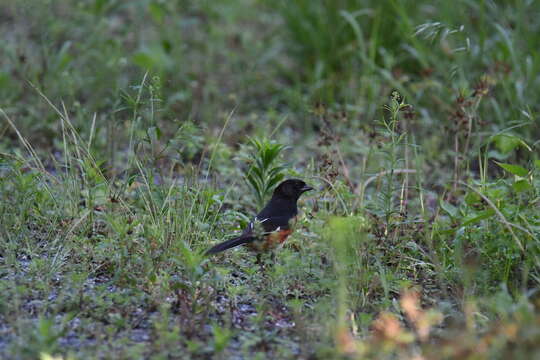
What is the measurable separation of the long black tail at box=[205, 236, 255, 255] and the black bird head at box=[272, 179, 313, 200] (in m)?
0.60

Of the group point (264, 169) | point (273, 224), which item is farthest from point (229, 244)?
point (264, 169)

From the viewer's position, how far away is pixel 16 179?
181 inches

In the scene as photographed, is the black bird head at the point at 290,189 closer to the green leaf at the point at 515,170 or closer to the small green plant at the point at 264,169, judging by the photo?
the small green plant at the point at 264,169

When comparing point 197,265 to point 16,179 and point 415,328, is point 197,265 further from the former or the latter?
point 16,179

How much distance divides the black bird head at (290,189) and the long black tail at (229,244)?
599mm

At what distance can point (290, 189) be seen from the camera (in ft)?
15.3

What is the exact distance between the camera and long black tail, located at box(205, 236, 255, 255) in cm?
402

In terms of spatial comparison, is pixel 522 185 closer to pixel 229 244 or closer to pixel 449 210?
pixel 449 210

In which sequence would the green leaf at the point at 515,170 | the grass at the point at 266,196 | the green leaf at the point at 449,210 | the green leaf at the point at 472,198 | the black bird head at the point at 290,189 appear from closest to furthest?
the grass at the point at 266,196
the green leaf at the point at 515,170
the green leaf at the point at 472,198
the green leaf at the point at 449,210
the black bird head at the point at 290,189

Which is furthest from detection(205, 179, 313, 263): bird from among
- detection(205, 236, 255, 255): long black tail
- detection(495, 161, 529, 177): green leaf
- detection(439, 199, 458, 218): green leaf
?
detection(495, 161, 529, 177): green leaf

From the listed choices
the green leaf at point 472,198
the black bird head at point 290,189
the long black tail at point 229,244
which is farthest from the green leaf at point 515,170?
the long black tail at point 229,244

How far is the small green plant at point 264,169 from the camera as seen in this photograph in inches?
179

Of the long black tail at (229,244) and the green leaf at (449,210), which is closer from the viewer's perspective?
the long black tail at (229,244)

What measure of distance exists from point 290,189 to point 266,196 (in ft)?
1.83
